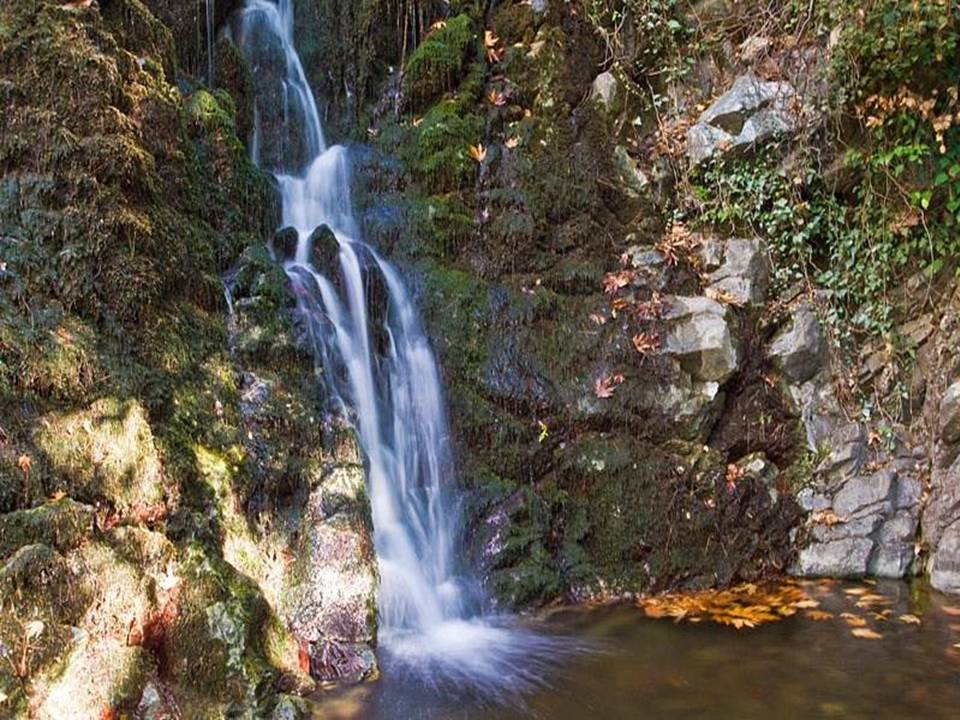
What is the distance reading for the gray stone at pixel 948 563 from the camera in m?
6.06

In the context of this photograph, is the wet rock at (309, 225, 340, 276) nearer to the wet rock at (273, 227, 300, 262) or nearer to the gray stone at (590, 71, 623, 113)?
the wet rock at (273, 227, 300, 262)

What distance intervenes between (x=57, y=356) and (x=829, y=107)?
675 cm

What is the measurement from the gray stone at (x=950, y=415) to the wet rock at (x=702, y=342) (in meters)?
1.79

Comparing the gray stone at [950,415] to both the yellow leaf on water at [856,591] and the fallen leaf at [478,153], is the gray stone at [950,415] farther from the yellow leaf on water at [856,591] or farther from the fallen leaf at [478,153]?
the fallen leaf at [478,153]

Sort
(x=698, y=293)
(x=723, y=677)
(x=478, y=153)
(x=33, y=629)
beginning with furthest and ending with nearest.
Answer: (x=478, y=153) → (x=698, y=293) → (x=723, y=677) → (x=33, y=629)

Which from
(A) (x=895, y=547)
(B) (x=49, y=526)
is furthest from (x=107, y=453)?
(A) (x=895, y=547)

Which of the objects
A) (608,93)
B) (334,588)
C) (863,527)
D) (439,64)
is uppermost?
(439,64)

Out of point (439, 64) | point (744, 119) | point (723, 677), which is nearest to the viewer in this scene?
point (723, 677)

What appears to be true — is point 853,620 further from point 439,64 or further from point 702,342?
point 439,64

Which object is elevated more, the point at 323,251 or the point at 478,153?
the point at 478,153

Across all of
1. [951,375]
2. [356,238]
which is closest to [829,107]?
[951,375]

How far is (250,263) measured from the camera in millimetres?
5656

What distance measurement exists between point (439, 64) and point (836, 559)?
257 inches

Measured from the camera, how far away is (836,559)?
6.38 meters
